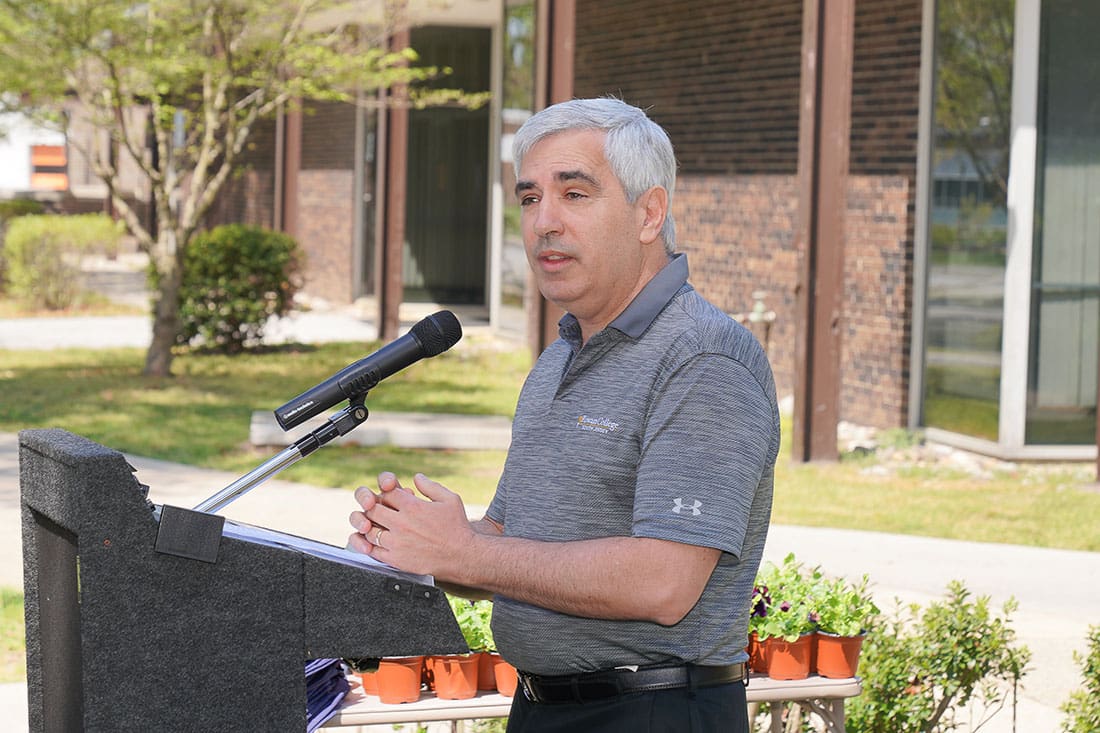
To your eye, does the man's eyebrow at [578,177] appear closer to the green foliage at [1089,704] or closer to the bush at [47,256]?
the green foliage at [1089,704]

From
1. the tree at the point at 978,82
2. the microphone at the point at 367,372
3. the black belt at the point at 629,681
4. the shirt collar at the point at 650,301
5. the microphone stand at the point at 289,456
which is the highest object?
the tree at the point at 978,82

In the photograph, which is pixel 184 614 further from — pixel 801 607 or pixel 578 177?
pixel 801 607

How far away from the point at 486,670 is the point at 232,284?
12335 mm

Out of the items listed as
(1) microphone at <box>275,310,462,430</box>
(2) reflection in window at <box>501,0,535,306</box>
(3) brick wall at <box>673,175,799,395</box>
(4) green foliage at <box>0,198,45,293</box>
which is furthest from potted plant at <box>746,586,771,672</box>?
(4) green foliage at <box>0,198,45,293</box>

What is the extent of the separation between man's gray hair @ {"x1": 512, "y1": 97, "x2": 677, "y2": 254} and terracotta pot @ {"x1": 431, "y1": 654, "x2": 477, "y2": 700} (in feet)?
5.72

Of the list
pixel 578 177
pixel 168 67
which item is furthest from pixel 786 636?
pixel 168 67

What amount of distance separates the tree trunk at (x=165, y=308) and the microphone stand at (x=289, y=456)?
1213 cm

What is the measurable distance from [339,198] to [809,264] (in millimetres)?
12697

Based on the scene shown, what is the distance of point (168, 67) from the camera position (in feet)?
42.4

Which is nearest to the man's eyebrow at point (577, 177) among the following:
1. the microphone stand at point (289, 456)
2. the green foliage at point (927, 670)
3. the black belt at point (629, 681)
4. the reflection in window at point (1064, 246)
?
the microphone stand at point (289, 456)

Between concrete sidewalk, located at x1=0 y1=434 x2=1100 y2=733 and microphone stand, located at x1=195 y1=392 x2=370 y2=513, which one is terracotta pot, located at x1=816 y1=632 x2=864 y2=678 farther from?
microphone stand, located at x1=195 y1=392 x2=370 y2=513

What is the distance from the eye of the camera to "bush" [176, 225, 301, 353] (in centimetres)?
1561

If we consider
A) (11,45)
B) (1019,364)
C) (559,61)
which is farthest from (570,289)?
(11,45)

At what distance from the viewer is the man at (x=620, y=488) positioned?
2.26m
